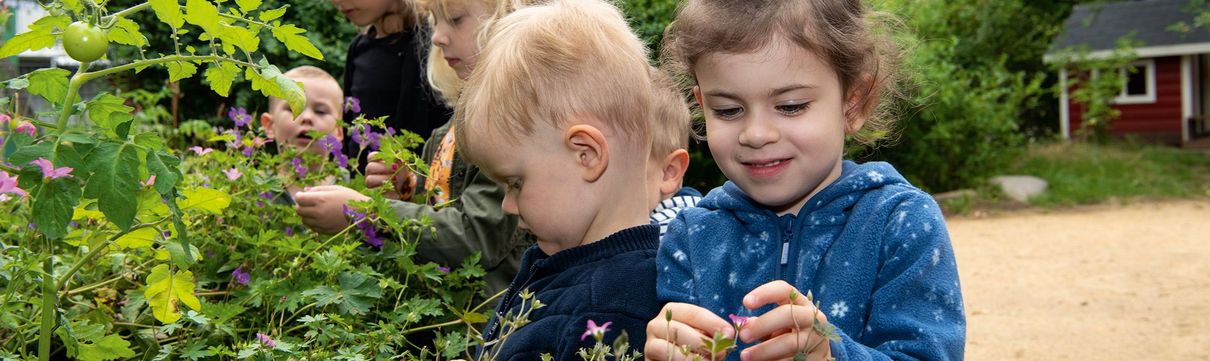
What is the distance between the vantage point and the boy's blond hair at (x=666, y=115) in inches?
83.8

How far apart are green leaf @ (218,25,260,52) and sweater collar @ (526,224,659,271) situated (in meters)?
0.67

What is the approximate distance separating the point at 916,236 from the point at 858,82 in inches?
13.4

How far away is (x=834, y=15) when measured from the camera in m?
1.87

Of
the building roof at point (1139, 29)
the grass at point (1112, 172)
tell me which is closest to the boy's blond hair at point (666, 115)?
the grass at point (1112, 172)

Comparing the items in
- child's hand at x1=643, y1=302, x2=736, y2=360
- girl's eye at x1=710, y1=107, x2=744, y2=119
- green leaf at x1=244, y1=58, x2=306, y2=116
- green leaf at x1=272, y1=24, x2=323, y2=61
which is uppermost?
green leaf at x1=272, y1=24, x2=323, y2=61

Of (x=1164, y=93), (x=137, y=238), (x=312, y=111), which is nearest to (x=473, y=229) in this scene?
(x=137, y=238)

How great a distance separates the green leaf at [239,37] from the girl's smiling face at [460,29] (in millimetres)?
1365

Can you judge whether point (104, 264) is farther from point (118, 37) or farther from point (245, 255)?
point (118, 37)

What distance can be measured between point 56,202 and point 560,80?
0.84 m

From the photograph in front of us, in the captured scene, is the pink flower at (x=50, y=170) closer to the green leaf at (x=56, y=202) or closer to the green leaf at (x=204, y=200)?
the green leaf at (x=56, y=202)

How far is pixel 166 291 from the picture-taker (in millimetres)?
1759

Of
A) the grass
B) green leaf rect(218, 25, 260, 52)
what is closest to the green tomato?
green leaf rect(218, 25, 260, 52)

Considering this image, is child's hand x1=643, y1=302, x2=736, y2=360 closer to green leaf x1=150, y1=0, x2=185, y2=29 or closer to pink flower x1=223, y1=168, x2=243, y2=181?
green leaf x1=150, y1=0, x2=185, y2=29

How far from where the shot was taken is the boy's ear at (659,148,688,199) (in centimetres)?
222
